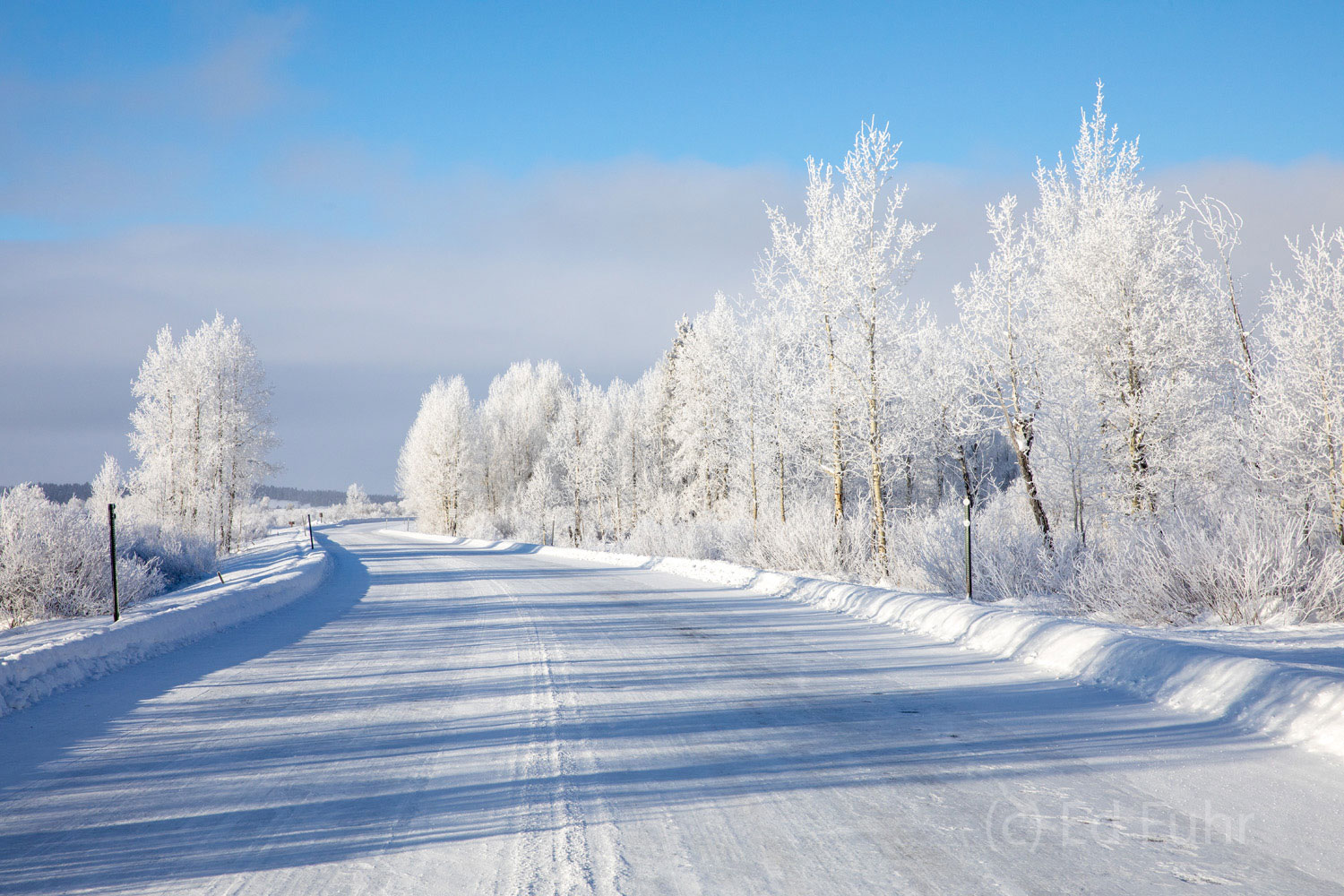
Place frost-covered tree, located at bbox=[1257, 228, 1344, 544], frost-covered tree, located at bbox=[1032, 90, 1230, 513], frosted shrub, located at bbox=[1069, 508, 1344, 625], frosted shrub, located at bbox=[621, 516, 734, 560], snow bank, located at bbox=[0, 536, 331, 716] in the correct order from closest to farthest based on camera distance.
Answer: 1. snow bank, located at bbox=[0, 536, 331, 716]
2. frosted shrub, located at bbox=[1069, 508, 1344, 625]
3. frost-covered tree, located at bbox=[1257, 228, 1344, 544]
4. frost-covered tree, located at bbox=[1032, 90, 1230, 513]
5. frosted shrub, located at bbox=[621, 516, 734, 560]

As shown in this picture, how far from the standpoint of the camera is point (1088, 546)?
11906 millimetres

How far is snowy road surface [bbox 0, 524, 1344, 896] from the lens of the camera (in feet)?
9.50

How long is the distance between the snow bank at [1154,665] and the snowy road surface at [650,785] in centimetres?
28

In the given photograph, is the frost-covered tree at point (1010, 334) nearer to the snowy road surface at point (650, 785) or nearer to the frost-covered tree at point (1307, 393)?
the frost-covered tree at point (1307, 393)

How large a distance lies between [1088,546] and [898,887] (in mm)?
10831

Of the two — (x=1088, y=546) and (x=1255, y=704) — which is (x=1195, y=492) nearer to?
(x=1088, y=546)

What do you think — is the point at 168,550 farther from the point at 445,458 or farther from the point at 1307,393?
the point at 445,458

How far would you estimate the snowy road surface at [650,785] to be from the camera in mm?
2896

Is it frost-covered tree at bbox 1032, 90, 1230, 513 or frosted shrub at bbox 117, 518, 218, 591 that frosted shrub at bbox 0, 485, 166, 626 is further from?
frost-covered tree at bbox 1032, 90, 1230, 513

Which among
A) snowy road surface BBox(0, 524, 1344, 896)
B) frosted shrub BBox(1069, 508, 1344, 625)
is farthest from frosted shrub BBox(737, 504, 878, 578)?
snowy road surface BBox(0, 524, 1344, 896)

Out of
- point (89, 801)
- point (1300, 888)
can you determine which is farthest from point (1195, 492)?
point (89, 801)

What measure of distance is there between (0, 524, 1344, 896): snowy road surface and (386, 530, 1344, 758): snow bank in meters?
0.28

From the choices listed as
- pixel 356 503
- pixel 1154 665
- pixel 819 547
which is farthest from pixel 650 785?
pixel 356 503

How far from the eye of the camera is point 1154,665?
5531 millimetres
